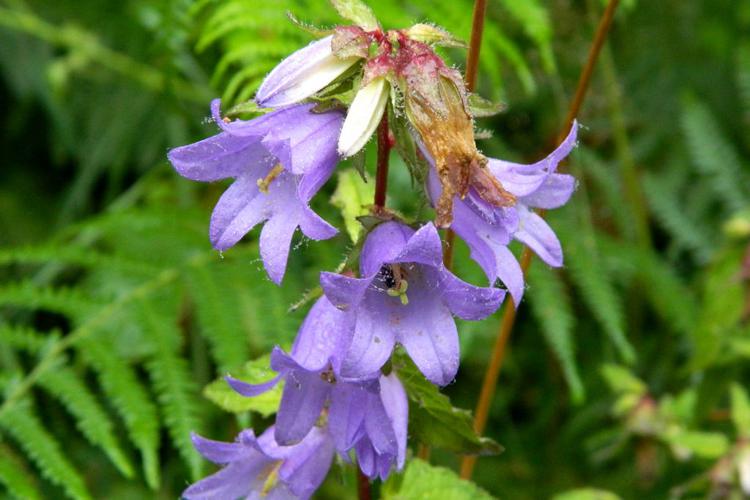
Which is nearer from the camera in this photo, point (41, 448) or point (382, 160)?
point (382, 160)

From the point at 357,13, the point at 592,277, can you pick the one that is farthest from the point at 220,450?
the point at 592,277

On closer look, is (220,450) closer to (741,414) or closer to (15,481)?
(15,481)

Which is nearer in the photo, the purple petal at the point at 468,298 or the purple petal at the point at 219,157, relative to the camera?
the purple petal at the point at 468,298

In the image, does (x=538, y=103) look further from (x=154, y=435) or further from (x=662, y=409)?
(x=154, y=435)

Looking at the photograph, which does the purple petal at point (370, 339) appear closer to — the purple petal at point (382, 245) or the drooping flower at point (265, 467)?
the purple petal at point (382, 245)

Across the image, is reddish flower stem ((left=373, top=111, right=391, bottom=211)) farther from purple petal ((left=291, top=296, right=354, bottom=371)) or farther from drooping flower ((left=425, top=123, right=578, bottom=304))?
purple petal ((left=291, top=296, right=354, bottom=371))

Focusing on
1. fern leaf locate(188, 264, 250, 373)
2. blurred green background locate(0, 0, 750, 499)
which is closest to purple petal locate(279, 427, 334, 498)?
blurred green background locate(0, 0, 750, 499)

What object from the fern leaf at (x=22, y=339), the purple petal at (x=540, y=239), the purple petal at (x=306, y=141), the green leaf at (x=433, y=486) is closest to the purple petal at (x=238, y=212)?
the purple petal at (x=306, y=141)
